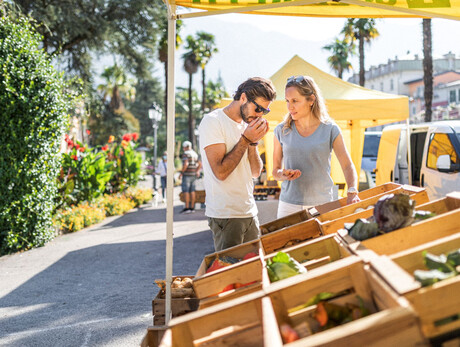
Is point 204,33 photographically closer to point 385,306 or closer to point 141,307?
point 141,307

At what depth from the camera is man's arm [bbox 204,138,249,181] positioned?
9.63 ft

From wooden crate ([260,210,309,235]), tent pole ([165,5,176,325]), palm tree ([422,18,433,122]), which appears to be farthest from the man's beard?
palm tree ([422,18,433,122])

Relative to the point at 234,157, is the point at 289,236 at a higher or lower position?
lower

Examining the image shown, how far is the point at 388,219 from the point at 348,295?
51 cm

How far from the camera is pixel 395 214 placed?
2.07 metres

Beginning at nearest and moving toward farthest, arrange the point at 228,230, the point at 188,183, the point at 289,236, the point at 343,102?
the point at 289,236, the point at 228,230, the point at 343,102, the point at 188,183

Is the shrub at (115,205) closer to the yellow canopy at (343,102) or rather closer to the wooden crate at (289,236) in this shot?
the yellow canopy at (343,102)

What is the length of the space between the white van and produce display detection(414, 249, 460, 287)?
219 inches

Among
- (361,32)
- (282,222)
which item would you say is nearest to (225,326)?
(282,222)

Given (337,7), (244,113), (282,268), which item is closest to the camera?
(282,268)

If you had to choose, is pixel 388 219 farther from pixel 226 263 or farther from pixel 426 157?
pixel 426 157

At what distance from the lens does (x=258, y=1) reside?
303 centimetres

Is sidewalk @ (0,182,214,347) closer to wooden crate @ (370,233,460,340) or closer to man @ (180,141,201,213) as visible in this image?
man @ (180,141,201,213)

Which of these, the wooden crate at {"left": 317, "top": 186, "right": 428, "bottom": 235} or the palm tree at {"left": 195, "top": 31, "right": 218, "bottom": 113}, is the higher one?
the palm tree at {"left": 195, "top": 31, "right": 218, "bottom": 113}
